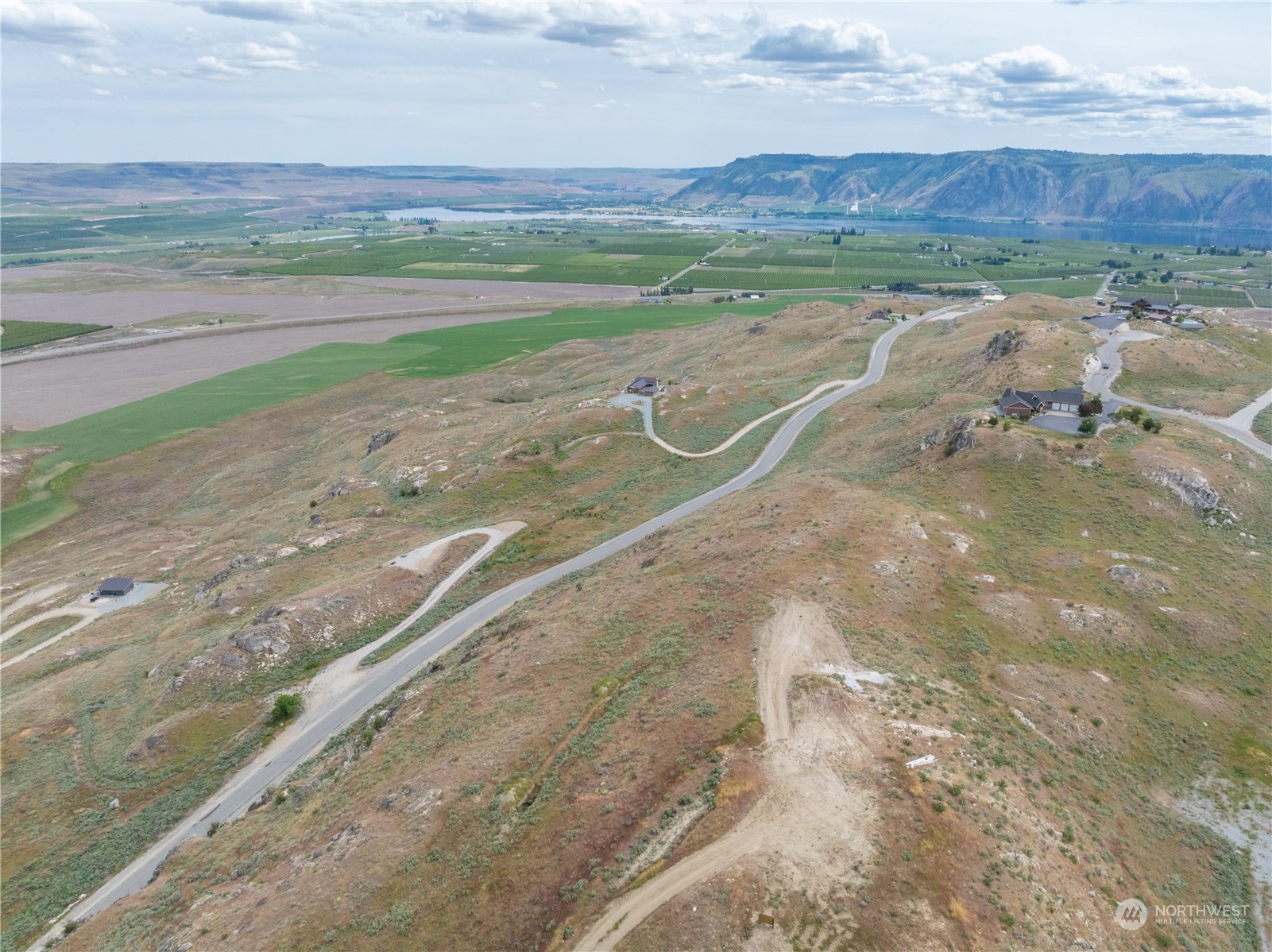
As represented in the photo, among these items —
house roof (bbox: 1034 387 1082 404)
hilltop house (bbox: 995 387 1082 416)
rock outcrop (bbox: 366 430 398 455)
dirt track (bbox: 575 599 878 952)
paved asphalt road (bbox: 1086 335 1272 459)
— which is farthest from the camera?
rock outcrop (bbox: 366 430 398 455)

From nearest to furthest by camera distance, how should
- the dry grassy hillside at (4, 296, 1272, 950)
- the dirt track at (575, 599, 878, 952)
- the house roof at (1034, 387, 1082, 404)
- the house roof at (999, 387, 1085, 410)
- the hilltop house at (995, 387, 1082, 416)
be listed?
the dirt track at (575, 599, 878, 952)
the dry grassy hillside at (4, 296, 1272, 950)
the hilltop house at (995, 387, 1082, 416)
the house roof at (1034, 387, 1082, 404)
the house roof at (999, 387, 1085, 410)

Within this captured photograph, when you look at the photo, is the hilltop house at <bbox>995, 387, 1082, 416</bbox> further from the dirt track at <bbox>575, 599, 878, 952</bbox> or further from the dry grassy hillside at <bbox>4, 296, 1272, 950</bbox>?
the dirt track at <bbox>575, 599, 878, 952</bbox>

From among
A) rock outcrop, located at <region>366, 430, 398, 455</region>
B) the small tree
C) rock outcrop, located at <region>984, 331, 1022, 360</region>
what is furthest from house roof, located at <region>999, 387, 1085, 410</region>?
rock outcrop, located at <region>366, 430, 398, 455</region>

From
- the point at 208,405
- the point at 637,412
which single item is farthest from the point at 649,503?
the point at 208,405

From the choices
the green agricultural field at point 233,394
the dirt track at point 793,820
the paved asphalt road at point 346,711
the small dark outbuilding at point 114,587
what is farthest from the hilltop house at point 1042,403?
the green agricultural field at point 233,394

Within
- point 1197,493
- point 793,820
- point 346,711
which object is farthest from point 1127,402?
point 346,711

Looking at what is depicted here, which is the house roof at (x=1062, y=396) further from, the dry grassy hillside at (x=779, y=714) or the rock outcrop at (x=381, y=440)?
the rock outcrop at (x=381, y=440)
